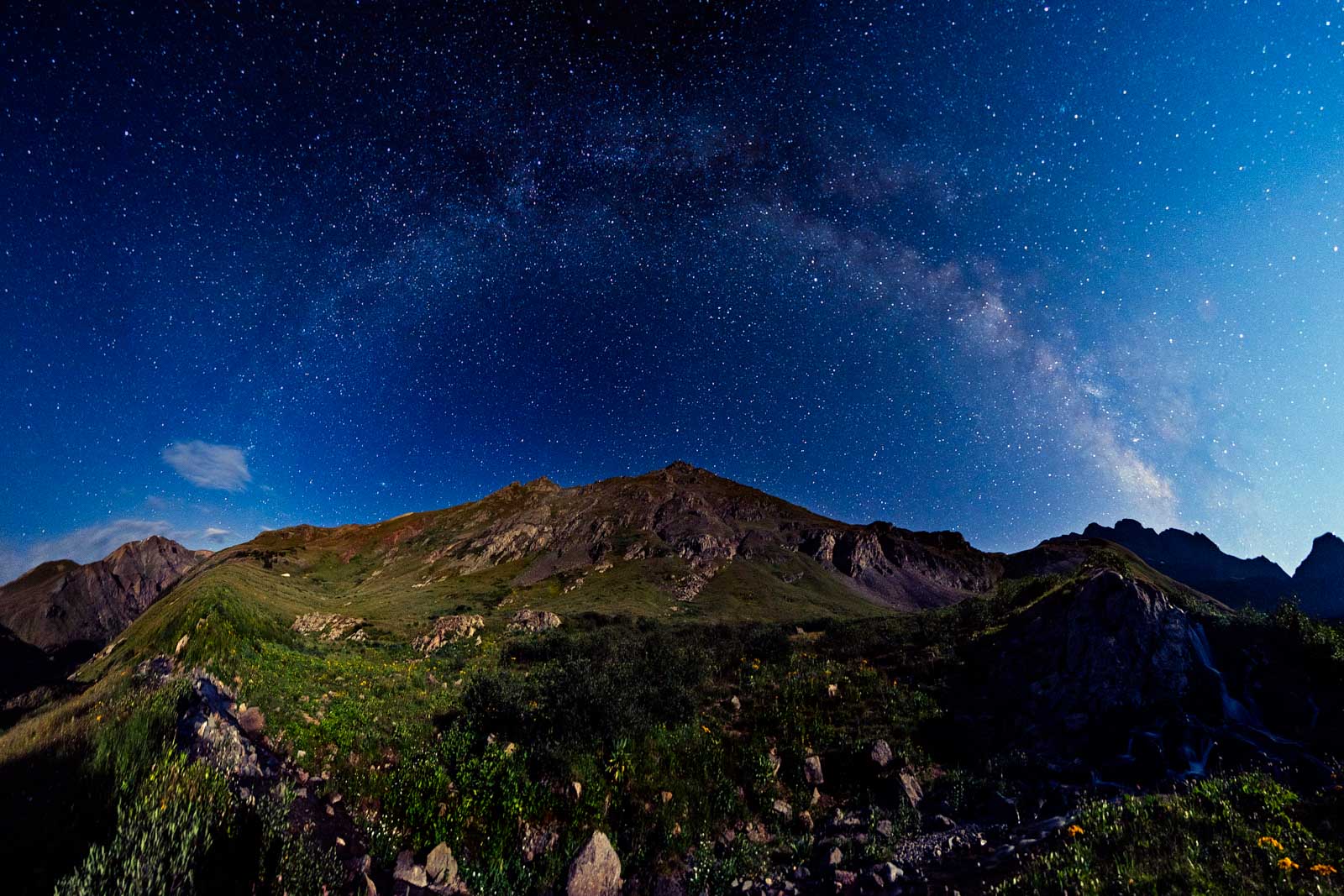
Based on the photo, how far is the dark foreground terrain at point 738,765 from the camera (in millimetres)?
6406

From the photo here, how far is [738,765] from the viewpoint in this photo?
12477 mm

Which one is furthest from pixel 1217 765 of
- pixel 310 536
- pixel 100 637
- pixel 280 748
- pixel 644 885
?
pixel 310 536

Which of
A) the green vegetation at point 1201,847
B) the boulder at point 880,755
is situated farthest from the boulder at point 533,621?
the green vegetation at point 1201,847

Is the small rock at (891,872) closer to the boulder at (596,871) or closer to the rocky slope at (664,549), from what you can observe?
the boulder at (596,871)

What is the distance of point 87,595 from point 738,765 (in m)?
218

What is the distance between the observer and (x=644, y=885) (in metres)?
9.21

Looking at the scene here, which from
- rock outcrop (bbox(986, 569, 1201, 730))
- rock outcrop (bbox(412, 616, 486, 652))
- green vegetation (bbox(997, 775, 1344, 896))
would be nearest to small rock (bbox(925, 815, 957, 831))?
green vegetation (bbox(997, 775, 1344, 896))

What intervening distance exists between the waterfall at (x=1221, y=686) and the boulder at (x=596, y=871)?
49.3 feet

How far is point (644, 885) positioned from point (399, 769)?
20.8 ft

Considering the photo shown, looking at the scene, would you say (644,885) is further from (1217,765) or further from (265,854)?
(1217,765)

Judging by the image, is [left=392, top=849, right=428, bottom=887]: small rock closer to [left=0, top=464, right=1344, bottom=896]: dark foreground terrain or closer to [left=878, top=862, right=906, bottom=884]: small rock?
[left=0, top=464, right=1344, bottom=896]: dark foreground terrain

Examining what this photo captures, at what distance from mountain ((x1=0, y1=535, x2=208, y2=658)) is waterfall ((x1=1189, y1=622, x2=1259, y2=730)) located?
16453 centimetres

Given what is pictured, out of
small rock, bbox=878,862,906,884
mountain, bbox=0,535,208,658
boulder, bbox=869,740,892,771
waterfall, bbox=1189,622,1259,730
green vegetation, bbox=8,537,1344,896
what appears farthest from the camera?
mountain, bbox=0,535,208,658

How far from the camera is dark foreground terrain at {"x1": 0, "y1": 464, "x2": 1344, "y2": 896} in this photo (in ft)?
21.0
